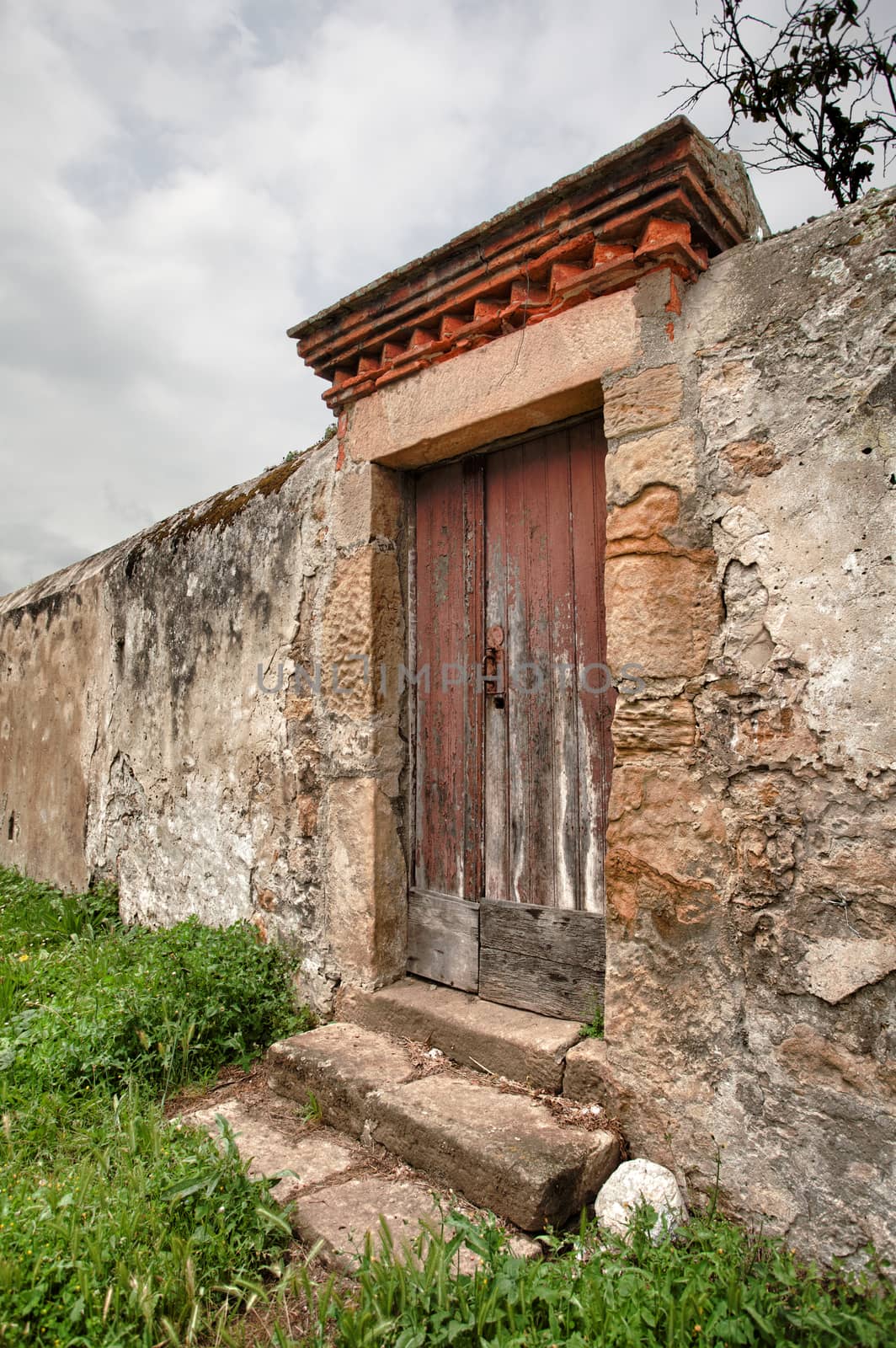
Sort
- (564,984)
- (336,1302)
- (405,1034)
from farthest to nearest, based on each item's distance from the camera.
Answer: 1. (405,1034)
2. (564,984)
3. (336,1302)

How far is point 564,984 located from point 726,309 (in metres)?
1.90

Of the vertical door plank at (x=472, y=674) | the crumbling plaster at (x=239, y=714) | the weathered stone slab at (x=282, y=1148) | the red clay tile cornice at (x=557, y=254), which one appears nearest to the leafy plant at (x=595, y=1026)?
the vertical door plank at (x=472, y=674)

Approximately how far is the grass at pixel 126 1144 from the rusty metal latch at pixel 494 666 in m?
1.37

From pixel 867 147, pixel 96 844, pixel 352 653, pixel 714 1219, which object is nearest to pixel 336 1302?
pixel 714 1219

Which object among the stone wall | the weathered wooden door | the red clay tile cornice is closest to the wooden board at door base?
the weathered wooden door

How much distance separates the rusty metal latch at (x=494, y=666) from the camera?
2.69 m

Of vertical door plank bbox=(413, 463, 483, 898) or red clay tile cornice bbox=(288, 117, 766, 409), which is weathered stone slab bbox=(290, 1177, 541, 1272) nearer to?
vertical door plank bbox=(413, 463, 483, 898)

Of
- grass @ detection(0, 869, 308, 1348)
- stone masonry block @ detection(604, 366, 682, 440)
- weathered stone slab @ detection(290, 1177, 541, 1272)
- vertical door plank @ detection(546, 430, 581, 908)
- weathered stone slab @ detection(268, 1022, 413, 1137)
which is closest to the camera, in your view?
grass @ detection(0, 869, 308, 1348)

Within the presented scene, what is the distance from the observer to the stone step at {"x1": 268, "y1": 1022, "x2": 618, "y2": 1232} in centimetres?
187

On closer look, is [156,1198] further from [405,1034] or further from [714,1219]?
[714,1219]

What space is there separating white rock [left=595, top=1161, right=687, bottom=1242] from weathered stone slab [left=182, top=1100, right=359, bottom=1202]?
700 millimetres

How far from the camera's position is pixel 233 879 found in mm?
3545

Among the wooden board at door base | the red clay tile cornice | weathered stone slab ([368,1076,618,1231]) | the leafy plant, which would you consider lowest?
weathered stone slab ([368,1076,618,1231])

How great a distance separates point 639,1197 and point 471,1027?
2.34 ft
